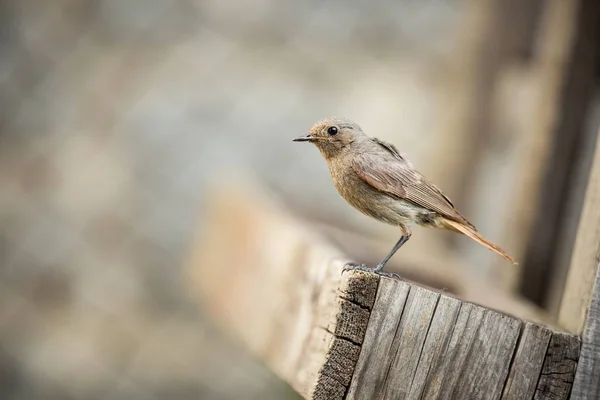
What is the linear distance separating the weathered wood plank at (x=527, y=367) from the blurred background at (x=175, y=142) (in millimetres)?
2854

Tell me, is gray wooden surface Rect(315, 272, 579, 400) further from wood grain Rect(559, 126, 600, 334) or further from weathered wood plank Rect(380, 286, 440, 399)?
wood grain Rect(559, 126, 600, 334)

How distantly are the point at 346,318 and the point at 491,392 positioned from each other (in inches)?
19.9

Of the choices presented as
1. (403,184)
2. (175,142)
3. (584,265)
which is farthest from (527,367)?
(175,142)

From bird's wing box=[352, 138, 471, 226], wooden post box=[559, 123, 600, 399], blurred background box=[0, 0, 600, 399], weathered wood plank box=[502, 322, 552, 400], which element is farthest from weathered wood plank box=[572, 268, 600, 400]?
blurred background box=[0, 0, 600, 399]

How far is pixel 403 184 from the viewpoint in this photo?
2.92 m

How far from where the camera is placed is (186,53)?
20.6 feet

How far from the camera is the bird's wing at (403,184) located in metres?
2.90

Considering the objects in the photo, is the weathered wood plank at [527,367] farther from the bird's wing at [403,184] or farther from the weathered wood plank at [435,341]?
the bird's wing at [403,184]

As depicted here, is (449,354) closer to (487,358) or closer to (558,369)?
(487,358)

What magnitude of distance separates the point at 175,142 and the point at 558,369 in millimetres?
4280

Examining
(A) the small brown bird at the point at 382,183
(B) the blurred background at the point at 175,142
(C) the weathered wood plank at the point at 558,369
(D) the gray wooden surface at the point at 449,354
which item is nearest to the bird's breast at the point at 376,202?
(A) the small brown bird at the point at 382,183

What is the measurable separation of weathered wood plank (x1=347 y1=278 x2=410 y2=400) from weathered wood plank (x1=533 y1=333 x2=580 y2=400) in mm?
487

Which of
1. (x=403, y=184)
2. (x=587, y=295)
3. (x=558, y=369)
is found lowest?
(x=558, y=369)

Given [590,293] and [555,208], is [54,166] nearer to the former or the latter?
[555,208]
